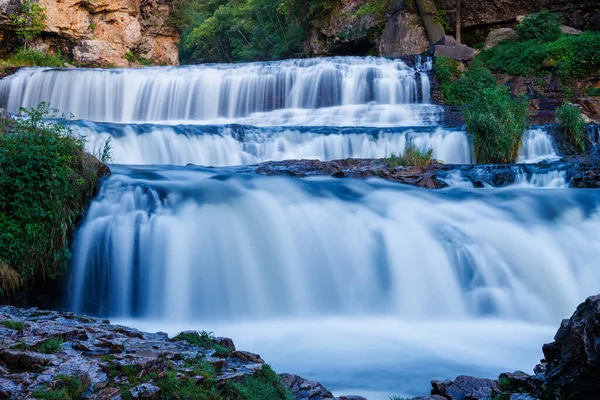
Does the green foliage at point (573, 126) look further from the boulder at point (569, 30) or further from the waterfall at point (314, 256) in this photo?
the boulder at point (569, 30)

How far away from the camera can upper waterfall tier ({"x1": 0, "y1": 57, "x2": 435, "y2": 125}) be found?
1841 cm

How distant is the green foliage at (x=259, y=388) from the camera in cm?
360

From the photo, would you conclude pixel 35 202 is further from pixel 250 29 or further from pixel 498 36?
pixel 250 29

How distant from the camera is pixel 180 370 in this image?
3633mm

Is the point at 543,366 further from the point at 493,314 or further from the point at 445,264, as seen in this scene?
the point at 445,264

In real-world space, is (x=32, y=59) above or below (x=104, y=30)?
below

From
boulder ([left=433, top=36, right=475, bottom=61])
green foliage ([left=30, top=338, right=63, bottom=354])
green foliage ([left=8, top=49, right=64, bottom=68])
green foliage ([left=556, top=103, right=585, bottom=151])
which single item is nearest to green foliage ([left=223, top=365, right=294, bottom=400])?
green foliage ([left=30, top=338, right=63, bottom=354])

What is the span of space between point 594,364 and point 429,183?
7362 mm

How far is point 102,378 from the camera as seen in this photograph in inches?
132

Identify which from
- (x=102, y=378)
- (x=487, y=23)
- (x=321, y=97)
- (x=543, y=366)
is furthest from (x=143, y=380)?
(x=487, y=23)

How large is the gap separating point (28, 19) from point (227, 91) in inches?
397

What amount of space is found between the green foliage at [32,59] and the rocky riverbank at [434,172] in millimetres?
15703

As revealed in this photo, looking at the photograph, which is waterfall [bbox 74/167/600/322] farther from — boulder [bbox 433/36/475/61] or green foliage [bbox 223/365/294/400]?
boulder [bbox 433/36/475/61]

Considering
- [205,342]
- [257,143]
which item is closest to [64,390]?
[205,342]
